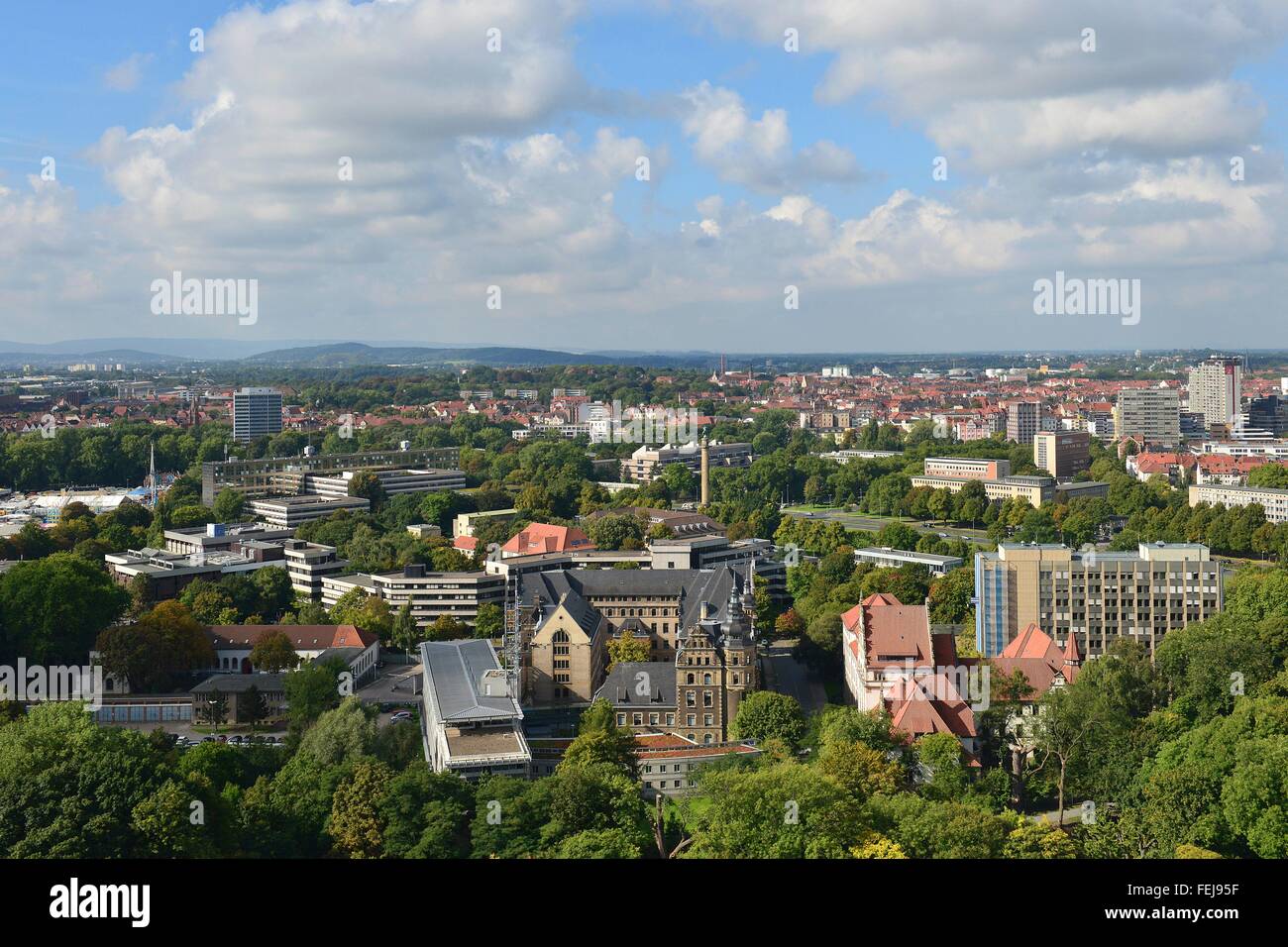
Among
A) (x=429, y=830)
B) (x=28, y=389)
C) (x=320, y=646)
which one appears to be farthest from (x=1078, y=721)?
(x=28, y=389)

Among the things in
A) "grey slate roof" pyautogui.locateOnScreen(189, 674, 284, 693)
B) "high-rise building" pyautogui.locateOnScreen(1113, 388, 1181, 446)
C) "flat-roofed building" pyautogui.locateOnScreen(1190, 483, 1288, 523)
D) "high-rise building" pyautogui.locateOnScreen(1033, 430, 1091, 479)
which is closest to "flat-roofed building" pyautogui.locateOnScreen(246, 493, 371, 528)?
"grey slate roof" pyautogui.locateOnScreen(189, 674, 284, 693)

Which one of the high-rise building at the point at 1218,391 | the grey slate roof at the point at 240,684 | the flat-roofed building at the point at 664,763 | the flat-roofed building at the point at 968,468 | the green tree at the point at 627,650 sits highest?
the high-rise building at the point at 1218,391

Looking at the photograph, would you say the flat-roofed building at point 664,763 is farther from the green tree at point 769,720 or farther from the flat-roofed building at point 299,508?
the flat-roofed building at point 299,508

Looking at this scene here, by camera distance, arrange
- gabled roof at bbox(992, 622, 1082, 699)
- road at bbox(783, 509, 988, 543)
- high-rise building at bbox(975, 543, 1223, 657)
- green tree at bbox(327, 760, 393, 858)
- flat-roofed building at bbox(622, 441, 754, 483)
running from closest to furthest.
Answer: green tree at bbox(327, 760, 393, 858) → gabled roof at bbox(992, 622, 1082, 699) → high-rise building at bbox(975, 543, 1223, 657) → road at bbox(783, 509, 988, 543) → flat-roofed building at bbox(622, 441, 754, 483)

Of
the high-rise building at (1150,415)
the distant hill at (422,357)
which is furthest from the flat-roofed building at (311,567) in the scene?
the distant hill at (422,357)

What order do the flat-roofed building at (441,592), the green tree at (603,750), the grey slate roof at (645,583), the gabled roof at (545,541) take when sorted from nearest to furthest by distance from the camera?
the green tree at (603,750) < the grey slate roof at (645,583) < the flat-roofed building at (441,592) < the gabled roof at (545,541)

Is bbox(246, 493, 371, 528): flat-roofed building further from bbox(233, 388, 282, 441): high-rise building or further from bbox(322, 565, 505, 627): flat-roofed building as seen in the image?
bbox(233, 388, 282, 441): high-rise building

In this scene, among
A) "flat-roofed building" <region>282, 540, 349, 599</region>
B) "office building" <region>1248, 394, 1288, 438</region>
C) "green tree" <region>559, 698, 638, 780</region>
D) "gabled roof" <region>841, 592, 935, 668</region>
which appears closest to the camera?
"green tree" <region>559, 698, 638, 780</region>
